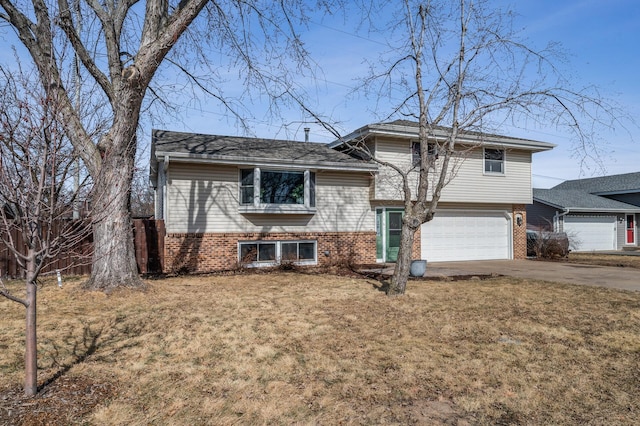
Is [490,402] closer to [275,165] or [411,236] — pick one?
[411,236]

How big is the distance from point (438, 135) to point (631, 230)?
19.2 meters

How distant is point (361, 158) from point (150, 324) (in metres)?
10.6

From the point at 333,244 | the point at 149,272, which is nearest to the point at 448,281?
the point at 333,244

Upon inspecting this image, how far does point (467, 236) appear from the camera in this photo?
16844 mm

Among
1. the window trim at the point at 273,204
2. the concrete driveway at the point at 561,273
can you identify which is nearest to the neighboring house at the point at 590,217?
the concrete driveway at the point at 561,273

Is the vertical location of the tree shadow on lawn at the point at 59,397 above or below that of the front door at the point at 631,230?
below

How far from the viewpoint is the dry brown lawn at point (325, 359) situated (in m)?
3.59

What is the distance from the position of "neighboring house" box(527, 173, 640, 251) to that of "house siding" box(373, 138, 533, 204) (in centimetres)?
661

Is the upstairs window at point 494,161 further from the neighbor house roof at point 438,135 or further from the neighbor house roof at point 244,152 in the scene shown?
the neighbor house roof at point 244,152

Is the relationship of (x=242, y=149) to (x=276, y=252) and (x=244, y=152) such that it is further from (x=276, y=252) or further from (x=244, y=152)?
(x=276, y=252)

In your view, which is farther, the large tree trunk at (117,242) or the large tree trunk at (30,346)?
the large tree trunk at (117,242)

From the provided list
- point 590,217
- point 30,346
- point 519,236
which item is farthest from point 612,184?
point 30,346

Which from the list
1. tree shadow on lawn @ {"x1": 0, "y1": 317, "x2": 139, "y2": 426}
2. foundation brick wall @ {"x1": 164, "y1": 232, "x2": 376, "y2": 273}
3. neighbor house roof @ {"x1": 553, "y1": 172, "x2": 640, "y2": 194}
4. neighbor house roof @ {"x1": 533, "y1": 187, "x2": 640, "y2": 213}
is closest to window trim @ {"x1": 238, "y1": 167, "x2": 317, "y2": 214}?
foundation brick wall @ {"x1": 164, "y1": 232, "x2": 376, "y2": 273}

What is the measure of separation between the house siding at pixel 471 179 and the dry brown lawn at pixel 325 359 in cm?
681
